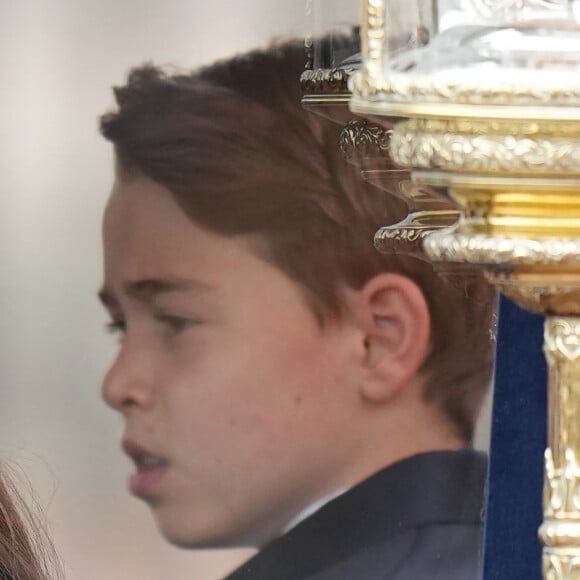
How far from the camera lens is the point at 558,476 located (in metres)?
0.71

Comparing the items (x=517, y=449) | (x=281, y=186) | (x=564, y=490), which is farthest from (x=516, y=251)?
(x=281, y=186)

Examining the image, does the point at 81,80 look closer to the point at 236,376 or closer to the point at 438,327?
the point at 236,376

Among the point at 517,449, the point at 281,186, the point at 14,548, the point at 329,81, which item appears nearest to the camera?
the point at 517,449

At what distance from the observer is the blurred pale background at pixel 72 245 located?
5.91 feet

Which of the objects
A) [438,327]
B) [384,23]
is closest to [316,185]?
[438,327]

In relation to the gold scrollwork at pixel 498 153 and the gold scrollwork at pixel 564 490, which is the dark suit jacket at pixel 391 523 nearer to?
the gold scrollwork at pixel 564 490

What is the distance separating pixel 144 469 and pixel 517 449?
1.04 metres

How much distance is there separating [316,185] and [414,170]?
3.72ft

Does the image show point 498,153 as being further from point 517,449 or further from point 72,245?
point 72,245

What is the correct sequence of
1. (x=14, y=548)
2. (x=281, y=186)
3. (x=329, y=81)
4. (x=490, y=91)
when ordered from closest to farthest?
1. (x=490, y=91)
2. (x=14, y=548)
3. (x=329, y=81)
4. (x=281, y=186)

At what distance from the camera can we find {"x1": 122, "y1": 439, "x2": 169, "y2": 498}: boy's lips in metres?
1.86

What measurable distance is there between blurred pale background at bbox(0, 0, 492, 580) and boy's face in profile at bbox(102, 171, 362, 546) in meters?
0.04

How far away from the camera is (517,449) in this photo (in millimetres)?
917

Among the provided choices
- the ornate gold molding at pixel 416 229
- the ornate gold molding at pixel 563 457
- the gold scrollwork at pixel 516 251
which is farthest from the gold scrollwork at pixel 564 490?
the ornate gold molding at pixel 416 229
